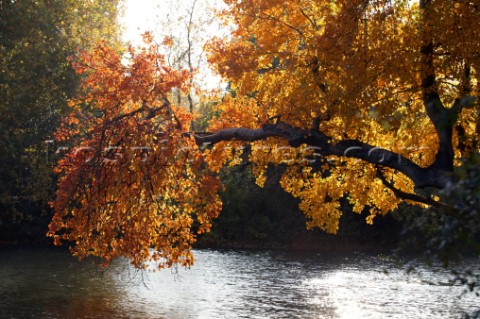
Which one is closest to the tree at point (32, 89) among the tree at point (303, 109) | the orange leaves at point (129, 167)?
the tree at point (303, 109)

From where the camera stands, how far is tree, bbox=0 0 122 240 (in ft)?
88.3

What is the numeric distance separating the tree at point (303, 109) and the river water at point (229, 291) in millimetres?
3078

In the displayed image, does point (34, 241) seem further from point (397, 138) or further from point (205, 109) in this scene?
point (397, 138)

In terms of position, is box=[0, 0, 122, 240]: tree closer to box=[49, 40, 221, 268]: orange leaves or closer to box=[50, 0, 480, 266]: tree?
box=[50, 0, 480, 266]: tree

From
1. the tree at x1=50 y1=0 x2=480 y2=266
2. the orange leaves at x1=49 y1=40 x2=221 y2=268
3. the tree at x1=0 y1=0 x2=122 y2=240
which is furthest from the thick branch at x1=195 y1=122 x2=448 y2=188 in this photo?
the tree at x1=0 y1=0 x2=122 y2=240

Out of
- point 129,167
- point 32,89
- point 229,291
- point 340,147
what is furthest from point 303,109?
point 32,89

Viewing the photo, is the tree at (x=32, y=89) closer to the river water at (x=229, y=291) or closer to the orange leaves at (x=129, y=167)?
the river water at (x=229, y=291)

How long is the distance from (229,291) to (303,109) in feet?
A: 29.6

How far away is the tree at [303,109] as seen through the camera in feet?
36.0

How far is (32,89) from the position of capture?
2725 centimetres

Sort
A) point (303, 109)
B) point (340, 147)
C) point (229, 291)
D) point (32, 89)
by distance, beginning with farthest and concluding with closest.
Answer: point (32, 89), point (229, 291), point (303, 109), point (340, 147)

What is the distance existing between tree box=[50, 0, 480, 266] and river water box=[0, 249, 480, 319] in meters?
3.08

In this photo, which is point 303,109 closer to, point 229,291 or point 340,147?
point 340,147

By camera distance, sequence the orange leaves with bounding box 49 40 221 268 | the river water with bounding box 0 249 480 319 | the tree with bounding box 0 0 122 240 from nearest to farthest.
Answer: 1. the orange leaves with bounding box 49 40 221 268
2. the river water with bounding box 0 249 480 319
3. the tree with bounding box 0 0 122 240
